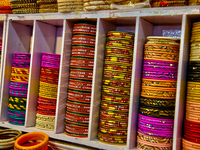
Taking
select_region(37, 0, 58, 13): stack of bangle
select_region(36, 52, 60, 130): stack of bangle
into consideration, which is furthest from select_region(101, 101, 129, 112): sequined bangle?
select_region(37, 0, 58, 13): stack of bangle

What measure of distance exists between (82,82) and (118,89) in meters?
0.39

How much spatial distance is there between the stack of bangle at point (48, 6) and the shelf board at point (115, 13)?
0.20ft

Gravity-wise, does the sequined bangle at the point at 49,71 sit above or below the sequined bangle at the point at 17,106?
above

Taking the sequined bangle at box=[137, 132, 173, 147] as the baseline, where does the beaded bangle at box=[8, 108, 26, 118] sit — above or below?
above

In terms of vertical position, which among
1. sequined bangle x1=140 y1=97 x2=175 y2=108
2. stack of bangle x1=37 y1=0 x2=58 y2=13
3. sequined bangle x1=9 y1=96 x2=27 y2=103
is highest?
stack of bangle x1=37 y1=0 x2=58 y2=13

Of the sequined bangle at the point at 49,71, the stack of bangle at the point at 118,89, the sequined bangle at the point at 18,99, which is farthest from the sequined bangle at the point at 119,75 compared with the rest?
the sequined bangle at the point at 18,99

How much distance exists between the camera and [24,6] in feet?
8.41

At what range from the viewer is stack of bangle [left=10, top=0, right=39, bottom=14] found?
253 centimetres

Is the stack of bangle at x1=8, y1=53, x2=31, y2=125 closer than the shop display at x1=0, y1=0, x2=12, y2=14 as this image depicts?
Yes

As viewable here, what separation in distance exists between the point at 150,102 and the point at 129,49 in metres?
0.53

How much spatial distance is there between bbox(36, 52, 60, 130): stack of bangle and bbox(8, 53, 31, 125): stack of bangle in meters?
0.21

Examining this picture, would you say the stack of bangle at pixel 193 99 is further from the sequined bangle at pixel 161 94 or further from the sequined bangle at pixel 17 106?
the sequined bangle at pixel 17 106

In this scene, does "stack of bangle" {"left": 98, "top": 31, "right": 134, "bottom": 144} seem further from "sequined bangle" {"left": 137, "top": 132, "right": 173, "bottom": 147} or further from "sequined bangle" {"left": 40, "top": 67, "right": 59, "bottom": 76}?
"sequined bangle" {"left": 40, "top": 67, "right": 59, "bottom": 76}

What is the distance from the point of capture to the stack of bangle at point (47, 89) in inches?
95.6
